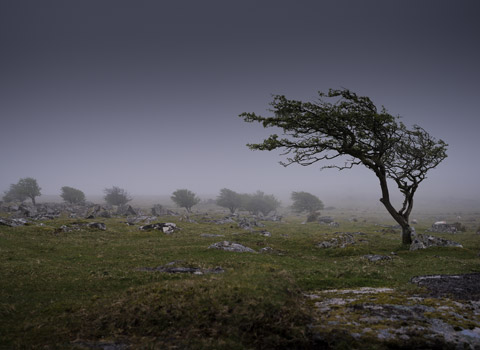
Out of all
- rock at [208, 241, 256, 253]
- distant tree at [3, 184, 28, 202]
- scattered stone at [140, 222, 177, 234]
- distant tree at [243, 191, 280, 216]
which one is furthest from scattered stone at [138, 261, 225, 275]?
distant tree at [3, 184, 28, 202]

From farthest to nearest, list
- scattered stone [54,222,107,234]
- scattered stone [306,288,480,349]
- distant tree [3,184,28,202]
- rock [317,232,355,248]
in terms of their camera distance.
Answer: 1. distant tree [3,184,28,202]
2. scattered stone [54,222,107,234]
3. rock [317,232,355,248]
4. scattered stone [306,288,480,349]

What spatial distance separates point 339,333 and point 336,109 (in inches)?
874

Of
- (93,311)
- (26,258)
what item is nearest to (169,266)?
(93,311)

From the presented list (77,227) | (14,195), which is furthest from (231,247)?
(14,195)

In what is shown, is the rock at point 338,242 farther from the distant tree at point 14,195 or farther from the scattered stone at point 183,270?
the distant tree at point 14,195

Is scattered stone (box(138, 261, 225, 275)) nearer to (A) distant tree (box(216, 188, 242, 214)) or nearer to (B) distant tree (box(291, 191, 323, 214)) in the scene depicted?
(A) distant tree (box(216, 188, 242, 214))

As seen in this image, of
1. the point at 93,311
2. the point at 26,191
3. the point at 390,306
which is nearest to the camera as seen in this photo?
the point at 390,306

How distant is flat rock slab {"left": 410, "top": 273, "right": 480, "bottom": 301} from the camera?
386 inches

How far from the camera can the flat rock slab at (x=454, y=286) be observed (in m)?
9.80

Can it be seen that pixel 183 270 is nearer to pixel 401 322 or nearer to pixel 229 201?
pixel 401 322

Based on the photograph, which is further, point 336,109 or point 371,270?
point 336,109

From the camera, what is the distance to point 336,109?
81.1 feet

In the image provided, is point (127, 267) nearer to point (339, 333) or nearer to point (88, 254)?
point (88, 254)

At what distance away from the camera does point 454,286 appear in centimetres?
1125
